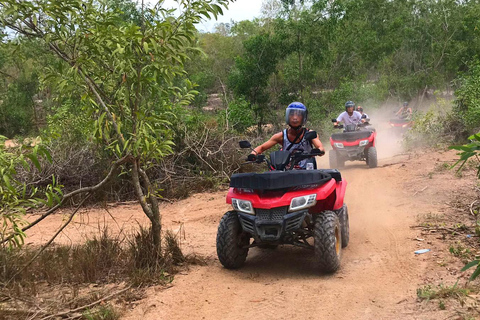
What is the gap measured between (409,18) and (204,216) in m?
29.8

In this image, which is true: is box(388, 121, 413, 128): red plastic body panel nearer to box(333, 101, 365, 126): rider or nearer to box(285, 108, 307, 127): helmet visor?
box(333, 101, 365, 126): rider

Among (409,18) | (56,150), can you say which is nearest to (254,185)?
(56,150)

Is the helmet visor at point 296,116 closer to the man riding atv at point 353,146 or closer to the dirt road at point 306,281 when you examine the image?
the dirt road at point 306,281

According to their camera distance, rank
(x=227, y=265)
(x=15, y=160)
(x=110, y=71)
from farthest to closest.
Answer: (x=227, y=265), (x=110, y=71), (x=15, y=160)

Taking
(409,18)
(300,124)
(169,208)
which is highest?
(409,18)

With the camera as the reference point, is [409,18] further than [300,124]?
Yes

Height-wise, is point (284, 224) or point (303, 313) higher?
point (284, 224)

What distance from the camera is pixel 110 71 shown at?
5648 millimetres

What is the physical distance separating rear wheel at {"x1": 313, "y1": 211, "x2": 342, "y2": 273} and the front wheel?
93 cm

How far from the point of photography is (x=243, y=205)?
594 centimetres

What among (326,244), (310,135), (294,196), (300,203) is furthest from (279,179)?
(310,135)

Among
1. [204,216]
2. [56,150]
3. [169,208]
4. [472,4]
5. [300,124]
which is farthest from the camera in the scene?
[472,4]

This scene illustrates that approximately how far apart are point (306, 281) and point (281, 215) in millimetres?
778

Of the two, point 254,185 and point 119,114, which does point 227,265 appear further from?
point 119,114
